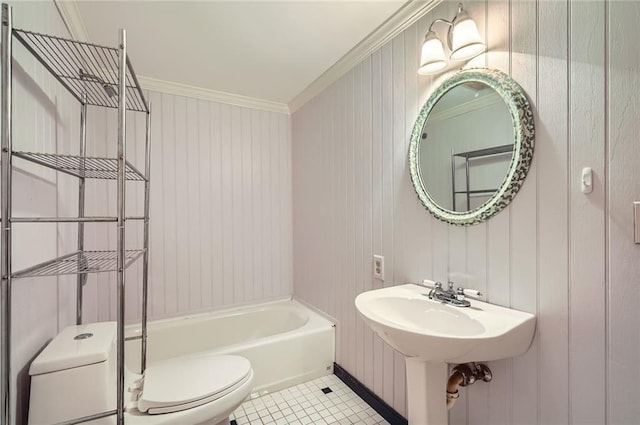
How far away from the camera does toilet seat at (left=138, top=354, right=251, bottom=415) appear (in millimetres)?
1157

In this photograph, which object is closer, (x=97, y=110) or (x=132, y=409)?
(x=132, y=409)

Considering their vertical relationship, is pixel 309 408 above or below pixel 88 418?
below

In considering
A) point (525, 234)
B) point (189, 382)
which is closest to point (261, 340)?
point (189, 382)

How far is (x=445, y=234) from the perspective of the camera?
4.33 feet

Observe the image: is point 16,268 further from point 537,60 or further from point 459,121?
point 537,60

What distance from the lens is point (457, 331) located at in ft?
3.67

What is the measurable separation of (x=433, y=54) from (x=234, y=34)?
1.11 metres

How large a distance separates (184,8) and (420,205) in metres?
1.55

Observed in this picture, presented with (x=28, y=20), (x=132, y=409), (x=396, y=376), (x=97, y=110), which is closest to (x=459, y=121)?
(x=396, y=376)

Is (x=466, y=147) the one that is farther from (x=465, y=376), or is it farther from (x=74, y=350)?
(x=74, y=350)

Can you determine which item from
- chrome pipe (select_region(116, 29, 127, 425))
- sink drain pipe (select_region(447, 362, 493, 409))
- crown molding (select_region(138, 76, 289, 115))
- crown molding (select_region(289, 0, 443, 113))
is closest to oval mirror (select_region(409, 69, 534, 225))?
crown molding (select_region(289, 0, 443, 113))

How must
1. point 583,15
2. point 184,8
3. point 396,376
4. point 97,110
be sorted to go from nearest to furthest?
point 583,15 < point 184,8 < point 396,376 < point 97,110

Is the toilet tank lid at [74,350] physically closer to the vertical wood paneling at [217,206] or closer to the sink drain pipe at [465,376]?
the vertical wood paneling at [217,206]

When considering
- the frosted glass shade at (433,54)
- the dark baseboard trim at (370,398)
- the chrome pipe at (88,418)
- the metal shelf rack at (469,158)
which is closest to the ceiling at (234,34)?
the frosted glass shade at (433,54)
